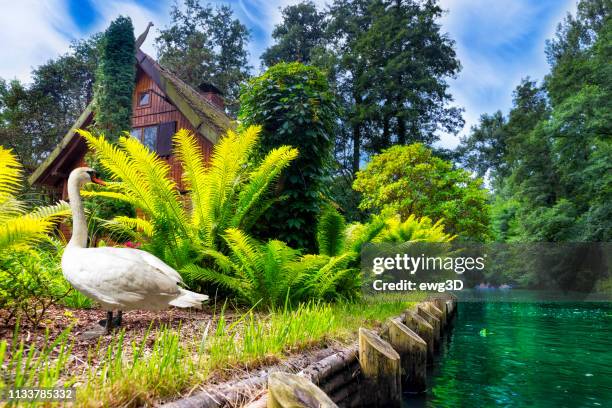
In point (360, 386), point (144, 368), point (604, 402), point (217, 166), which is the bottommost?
point (604, 402)

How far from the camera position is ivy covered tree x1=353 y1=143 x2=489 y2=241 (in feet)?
54.8

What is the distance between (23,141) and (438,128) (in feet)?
73.3

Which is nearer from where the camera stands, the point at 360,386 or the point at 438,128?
the point at 360,386

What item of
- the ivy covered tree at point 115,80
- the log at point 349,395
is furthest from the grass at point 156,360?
the ivy covered tree at point 115,80

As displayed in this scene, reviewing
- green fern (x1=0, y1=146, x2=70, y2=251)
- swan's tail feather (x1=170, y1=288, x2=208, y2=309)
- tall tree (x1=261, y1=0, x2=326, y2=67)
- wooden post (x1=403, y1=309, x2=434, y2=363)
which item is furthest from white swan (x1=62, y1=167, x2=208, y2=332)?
tall tree (x1=261, y1=0, x2=326, y2=67)

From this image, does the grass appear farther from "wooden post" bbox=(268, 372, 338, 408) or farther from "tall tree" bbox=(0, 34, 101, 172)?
"tall tree" bbox=(0, 34, 101, 172)

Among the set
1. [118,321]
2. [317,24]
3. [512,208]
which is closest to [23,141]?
[317,24]

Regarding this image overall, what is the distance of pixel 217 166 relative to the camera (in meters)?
5.25

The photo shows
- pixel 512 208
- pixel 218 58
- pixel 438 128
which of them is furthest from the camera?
pixel 512 208

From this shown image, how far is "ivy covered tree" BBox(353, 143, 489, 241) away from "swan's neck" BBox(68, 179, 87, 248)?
1343 centimetres

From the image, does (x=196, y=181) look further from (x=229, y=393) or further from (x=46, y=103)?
(x=46, y=103)

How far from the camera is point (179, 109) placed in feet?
46.9

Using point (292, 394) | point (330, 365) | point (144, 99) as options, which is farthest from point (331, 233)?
point (144, 99)

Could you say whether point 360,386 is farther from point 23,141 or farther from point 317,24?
point 317,24
